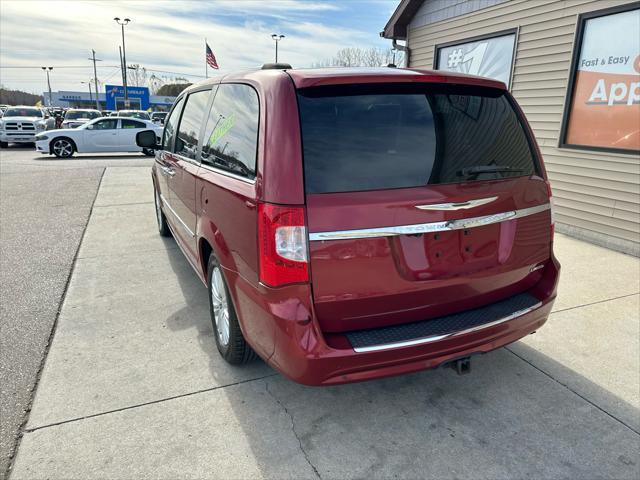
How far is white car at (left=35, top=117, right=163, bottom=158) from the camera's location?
16234 mm

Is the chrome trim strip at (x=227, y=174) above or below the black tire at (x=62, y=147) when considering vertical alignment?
above

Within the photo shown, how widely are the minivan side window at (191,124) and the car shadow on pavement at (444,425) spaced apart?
5.44 ft

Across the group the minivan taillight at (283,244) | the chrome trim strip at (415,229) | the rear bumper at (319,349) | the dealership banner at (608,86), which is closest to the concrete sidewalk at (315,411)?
the rear bumper at (319,349)

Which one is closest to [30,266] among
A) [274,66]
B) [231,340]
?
[231,340]

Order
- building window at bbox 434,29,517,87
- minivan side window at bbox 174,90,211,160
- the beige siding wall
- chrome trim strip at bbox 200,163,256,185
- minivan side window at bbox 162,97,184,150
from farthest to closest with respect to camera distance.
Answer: building window at bbox 434,29,517,87 → the beige siding wall → minivan side window at bbox 162,97,184,150 → minivan side window at bbox 174,90,211,160 → chrome trim strip at bbox 200,163,256,185

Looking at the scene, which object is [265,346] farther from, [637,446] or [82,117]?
[82,117]

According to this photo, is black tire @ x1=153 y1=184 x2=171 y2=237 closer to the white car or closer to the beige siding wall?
the beige siding wall

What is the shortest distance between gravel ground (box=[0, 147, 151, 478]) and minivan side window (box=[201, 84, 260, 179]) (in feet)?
5.99

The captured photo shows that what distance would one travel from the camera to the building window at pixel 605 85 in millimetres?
5562

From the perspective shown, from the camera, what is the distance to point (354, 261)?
6.89 ft

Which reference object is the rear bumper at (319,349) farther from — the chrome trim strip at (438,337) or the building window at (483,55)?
the building window at (483,55)

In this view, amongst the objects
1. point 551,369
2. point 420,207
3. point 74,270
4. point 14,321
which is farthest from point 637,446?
point 74,270

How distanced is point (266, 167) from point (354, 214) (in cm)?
47

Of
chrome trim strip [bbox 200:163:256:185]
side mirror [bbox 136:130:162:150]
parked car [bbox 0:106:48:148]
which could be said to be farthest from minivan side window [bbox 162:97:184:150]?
parked car [bbox 0:106:48:148]
